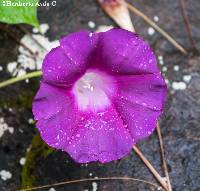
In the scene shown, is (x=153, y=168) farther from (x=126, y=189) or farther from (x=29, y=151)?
(x=29, y=151)

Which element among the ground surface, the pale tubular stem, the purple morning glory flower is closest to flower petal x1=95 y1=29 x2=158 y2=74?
the purple morning glory flower

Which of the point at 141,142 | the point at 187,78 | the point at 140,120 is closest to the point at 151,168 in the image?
the point at 141,142

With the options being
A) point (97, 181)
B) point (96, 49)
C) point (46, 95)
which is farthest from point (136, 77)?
point (97, 181)

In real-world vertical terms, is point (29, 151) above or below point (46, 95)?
below

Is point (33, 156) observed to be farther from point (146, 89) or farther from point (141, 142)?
point (146, 89)

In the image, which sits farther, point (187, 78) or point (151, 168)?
point (187, 78)

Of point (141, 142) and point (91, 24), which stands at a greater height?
point (91, 24)
